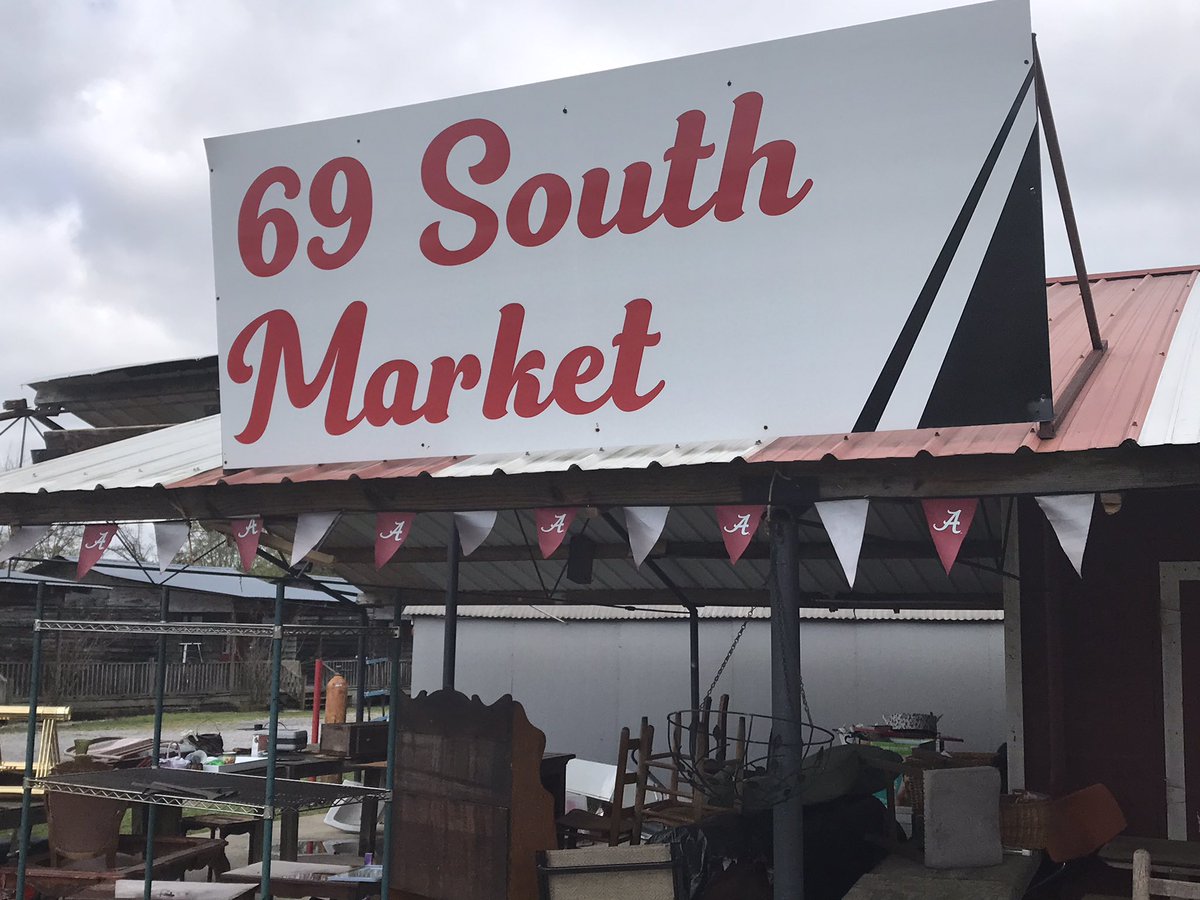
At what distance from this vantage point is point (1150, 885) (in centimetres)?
496

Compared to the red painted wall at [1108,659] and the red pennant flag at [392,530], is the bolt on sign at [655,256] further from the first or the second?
the red painted wall at [1108,659]

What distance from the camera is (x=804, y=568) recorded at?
35.6 ft

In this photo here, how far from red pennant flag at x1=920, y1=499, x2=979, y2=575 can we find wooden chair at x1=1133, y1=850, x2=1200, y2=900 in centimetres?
152

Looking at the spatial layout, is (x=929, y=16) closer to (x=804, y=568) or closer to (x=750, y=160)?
(x=750, y=160)

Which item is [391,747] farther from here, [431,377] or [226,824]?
→ [226,824]

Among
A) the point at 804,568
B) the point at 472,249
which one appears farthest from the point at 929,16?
the point at 804,568

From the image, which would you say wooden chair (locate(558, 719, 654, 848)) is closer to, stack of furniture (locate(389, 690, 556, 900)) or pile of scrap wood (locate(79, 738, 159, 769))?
stack of furniture (locate(389, 690, 556, 900))

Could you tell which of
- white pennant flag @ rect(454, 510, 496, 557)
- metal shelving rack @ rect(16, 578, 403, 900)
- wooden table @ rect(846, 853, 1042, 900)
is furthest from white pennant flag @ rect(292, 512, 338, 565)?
wooden table @ rect(846, 853, 1042, 900)

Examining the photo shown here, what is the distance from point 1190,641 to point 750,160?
14.0ft

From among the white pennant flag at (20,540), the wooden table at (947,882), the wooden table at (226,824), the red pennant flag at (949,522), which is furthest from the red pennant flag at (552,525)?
the wooden table at (226,824)

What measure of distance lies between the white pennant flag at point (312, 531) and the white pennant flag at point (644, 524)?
2029 millimetres

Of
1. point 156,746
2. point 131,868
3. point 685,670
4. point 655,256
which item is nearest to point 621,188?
point 655,256

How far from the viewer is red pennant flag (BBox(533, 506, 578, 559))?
641 cm

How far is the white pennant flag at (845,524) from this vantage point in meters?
5.64
